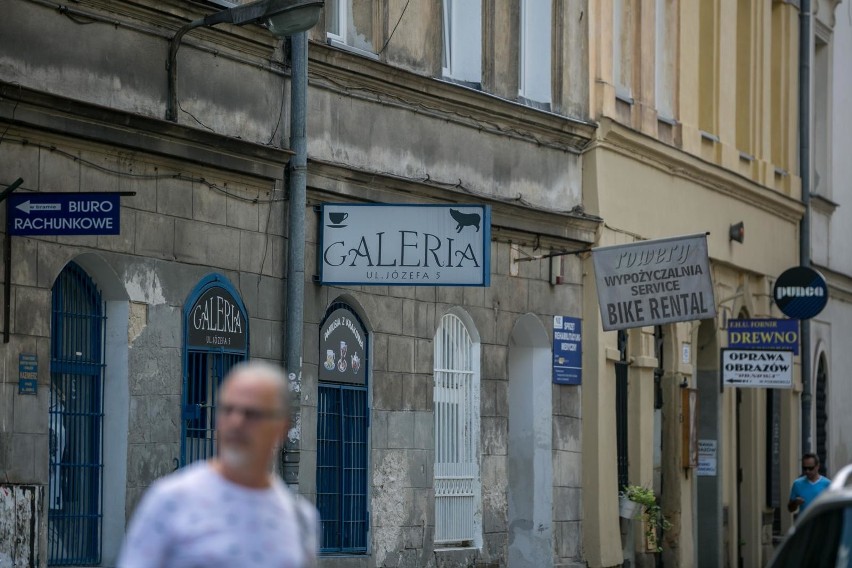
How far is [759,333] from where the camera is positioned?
84.1 feet

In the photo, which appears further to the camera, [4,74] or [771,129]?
[771,129]

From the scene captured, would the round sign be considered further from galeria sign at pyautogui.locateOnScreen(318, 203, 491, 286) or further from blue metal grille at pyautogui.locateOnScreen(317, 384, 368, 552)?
galeria sign at pyautogui.locateOnScreen(318, 203, 491, 286)

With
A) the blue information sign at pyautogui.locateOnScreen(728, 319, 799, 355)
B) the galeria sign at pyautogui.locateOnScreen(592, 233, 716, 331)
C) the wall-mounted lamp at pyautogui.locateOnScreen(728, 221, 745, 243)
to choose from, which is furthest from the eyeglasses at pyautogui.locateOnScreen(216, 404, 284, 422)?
the wall-mounted lamp at pyautogui.locateOnScreen(728, 221, 745, 243)

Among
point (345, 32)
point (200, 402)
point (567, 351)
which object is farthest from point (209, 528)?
point (567, 351)

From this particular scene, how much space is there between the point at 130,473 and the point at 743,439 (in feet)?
52.5

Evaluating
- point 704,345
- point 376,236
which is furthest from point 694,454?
point 376,236

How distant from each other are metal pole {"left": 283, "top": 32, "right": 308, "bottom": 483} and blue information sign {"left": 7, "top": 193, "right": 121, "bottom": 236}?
3540 millimetres

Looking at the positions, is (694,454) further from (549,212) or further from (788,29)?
(788,29)

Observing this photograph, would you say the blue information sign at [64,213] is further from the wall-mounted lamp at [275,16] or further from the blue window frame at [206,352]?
the blue window frame at [206,352]

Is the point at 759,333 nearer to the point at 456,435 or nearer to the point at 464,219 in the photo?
the point at 456,435

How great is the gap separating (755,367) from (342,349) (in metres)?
8.87

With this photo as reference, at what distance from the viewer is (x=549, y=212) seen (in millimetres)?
20969

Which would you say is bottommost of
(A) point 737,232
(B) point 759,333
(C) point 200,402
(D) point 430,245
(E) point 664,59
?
(C) point 200,402

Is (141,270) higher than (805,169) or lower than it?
lower
